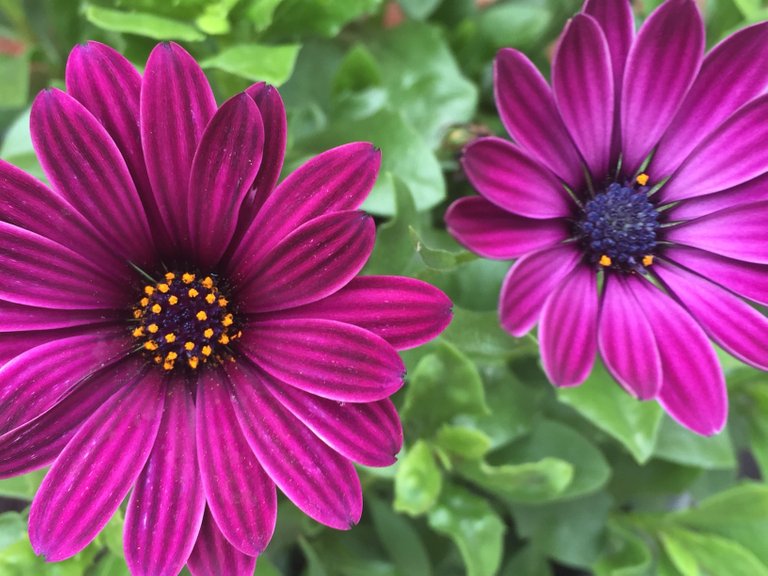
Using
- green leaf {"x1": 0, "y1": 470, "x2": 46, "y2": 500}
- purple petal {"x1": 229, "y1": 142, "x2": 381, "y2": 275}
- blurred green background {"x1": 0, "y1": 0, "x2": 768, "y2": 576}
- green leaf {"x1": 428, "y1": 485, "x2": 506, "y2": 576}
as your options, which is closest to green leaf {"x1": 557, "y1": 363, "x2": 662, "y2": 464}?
blurred green background {"x1": 0, "y1": 0, "x2": 768, "y2": 576}

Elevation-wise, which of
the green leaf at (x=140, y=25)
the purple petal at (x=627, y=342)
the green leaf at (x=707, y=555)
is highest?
the green leaf at (x=140, y=25)

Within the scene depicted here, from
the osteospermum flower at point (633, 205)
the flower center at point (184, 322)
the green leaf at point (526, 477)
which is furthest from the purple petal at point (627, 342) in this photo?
the flower center at point (184, 322)

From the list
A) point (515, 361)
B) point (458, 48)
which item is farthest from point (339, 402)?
point (458, 48)

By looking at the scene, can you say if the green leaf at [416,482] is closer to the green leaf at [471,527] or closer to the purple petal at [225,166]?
the green leaf at [471,527]

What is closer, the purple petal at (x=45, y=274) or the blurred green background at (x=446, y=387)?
the purple petal at (x=45, y=274)

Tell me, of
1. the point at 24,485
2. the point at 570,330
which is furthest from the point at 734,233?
the point at 24,485

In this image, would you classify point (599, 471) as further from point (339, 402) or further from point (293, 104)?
point (293, 104)

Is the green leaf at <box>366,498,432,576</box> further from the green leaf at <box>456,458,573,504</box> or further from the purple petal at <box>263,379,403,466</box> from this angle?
the purple petal at <box>263,379,403,466</box>
